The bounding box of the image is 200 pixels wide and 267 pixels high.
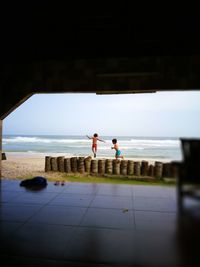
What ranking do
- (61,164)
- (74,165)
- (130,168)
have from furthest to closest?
(61,164), (74,165), (130,168)

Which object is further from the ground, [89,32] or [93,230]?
[89,32]

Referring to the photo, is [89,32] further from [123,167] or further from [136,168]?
[123,167]

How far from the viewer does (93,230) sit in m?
3.20

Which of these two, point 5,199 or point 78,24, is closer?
point 78,24

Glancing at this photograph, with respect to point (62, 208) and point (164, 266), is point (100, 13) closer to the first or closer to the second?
point (164, 266)

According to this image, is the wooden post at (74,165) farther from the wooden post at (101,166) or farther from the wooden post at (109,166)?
→ the wooden post at (109,166)

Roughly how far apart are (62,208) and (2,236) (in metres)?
1.27

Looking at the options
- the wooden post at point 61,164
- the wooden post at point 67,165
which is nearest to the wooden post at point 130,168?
the wooden post at point 67,165

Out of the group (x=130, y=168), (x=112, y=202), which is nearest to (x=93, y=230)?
(x=112, y=202)

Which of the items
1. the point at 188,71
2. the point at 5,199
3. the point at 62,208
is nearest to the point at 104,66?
the point at 188,71

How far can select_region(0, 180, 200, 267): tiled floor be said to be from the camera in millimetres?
2453

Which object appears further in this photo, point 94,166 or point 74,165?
point 74,165

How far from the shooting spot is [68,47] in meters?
2.40

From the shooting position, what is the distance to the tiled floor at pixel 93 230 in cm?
245
